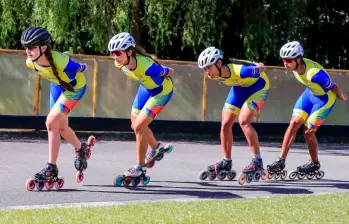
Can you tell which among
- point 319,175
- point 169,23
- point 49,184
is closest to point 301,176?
point 319,175

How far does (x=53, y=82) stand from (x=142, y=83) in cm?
127

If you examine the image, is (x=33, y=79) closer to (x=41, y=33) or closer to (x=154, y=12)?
(x=154, y=12)

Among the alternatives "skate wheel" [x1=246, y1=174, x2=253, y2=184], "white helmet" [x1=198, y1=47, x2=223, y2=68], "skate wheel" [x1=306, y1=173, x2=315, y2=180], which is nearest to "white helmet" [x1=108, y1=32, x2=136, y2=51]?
"white helmet" [x1=198, y1=47, x2=223, y2=68]

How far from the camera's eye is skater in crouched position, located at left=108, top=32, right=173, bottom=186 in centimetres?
1044

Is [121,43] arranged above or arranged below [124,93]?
above

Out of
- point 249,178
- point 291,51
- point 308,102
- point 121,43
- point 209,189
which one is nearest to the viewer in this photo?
point 121,43

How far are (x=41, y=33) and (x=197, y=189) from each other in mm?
3010

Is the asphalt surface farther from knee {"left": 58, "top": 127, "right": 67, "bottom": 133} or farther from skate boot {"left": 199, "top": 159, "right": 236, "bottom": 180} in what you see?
knee {"left": 58, "top": 127, "right": 67, "bottom": 133}

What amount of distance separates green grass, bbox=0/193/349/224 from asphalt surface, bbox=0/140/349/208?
91 centimetres

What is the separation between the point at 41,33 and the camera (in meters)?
9.93

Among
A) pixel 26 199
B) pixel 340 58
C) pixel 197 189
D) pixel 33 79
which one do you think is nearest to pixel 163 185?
pixel 197 189

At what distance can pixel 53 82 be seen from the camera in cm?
1042

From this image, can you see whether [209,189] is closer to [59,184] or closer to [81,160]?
[81,160]

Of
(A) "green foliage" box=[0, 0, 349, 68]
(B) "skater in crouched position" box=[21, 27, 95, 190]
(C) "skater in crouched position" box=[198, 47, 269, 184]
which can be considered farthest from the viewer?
(A) "green foliage" box=[0, 0, 349, 68]
